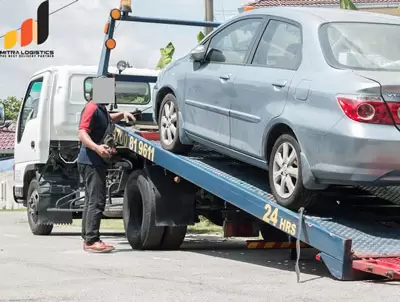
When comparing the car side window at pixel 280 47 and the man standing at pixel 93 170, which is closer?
the car side window at pixel 280 47

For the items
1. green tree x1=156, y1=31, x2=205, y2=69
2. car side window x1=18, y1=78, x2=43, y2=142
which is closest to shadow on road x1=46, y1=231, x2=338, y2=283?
car side window x1=18, y1=78, x2=43, y2=142

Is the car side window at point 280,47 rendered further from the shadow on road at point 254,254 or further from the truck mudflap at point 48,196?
the truck mudflap at point 48,196

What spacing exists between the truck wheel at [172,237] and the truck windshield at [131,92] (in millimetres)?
3362

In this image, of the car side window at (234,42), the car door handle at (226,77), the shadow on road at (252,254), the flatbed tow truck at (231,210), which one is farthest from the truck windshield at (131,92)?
the car door handle at (226,77)

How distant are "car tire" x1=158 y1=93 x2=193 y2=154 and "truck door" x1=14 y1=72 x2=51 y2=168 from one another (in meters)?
3.42

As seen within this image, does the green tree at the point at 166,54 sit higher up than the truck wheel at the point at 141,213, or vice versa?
the green tree at the point at 166,54

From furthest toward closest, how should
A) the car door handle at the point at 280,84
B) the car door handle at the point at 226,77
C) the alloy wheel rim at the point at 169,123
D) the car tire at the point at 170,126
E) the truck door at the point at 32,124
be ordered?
the truck door at the point at 32,124 < the alloy wheel rim at the point at 169,123 < the car tire at the point at 170,126 < the car door handle at the point at 226,77 < the car door handle at the point at 280,84

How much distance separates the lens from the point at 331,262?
6.94 metres

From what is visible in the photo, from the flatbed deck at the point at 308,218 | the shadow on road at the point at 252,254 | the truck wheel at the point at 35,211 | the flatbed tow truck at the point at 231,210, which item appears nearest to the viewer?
the flatbed deck at the point at 308,218

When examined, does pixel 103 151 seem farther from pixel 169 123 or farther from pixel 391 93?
pixel 391 93

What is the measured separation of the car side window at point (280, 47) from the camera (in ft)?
25.0

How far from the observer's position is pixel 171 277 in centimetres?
743

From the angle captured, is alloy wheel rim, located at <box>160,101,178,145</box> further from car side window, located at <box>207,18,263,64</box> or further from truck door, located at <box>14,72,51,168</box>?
truck door, located at <box>14,72,51,168</box>

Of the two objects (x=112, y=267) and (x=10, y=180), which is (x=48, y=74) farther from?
(x=10, y=180)
